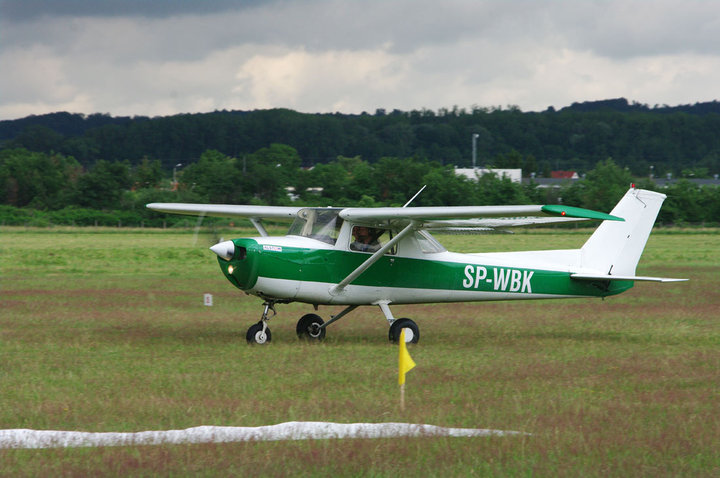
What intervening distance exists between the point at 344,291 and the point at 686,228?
5427cm

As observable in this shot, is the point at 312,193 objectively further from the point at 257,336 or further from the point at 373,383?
the point at 373,383

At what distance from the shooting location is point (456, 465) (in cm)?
682

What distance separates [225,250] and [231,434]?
5935 millimetres

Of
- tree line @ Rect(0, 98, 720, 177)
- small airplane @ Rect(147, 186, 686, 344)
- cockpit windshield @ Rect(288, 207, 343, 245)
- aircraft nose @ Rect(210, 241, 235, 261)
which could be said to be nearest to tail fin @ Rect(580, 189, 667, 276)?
small airplane @ Rect(147, 186, 686, 344)

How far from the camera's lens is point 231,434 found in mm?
7461

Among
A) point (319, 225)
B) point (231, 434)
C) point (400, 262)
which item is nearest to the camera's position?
point (231, 434)

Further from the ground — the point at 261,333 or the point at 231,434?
the point at 231,434

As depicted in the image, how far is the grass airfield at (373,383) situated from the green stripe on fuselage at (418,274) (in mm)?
880

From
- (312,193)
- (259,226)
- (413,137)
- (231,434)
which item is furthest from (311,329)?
(413,137)

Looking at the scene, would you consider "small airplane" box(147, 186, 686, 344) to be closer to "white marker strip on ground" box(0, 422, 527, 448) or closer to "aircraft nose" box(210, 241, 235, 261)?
"aircraft nose" box(210, 241, 235, 261)

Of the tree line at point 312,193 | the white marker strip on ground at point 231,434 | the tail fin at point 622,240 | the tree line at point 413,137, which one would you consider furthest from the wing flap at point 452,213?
the tree line at point 413,137

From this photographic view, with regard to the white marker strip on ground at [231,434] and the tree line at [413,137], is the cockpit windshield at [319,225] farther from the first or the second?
the tree line at [413,137]

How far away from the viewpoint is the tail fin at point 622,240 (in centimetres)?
1551

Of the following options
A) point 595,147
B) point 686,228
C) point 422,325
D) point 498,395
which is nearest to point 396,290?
point 422,325
